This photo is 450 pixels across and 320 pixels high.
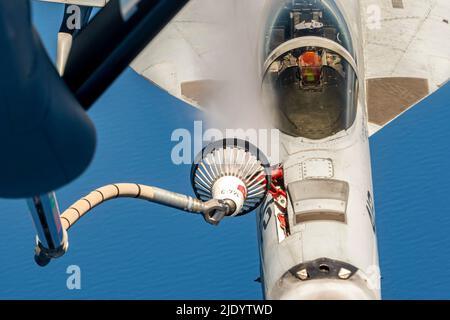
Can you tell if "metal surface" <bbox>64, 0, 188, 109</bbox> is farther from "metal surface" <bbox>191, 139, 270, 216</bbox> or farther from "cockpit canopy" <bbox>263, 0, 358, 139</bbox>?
"cockpit canopy" <bbox>263, 0, 358, 139</bbox>

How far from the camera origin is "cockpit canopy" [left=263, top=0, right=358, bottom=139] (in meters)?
15.5

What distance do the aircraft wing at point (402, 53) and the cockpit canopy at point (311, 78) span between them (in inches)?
123

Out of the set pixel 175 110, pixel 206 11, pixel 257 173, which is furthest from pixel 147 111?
pixel 257 173

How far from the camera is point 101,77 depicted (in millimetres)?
7258

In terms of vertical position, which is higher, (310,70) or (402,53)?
(402,53)

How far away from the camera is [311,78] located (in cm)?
1550

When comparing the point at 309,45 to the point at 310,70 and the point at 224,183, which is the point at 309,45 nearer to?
the point at 310,70

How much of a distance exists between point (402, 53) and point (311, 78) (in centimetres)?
596

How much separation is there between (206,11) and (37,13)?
390 cm

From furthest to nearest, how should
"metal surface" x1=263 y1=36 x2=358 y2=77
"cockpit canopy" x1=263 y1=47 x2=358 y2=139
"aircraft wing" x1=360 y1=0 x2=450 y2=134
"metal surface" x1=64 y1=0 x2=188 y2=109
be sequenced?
"aircraft wing" x1=360 y1=0 x2=450 y2=134 → "metal surface" x1=263 y1=36 x2=358 y2=77 → "cockpit canopy" x1=263 y1=47 x2=358 y2=139 → "metal surface" x1=64 y1=0 x2=188 y2=109

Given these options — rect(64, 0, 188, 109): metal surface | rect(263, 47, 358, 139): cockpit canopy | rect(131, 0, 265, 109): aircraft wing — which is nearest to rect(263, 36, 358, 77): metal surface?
rect(263, 47, 358, 139): cockpit canopy

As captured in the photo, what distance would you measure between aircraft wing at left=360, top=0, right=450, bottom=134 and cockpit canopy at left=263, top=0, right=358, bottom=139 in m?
3.13

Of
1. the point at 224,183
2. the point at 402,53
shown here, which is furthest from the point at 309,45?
the point at 402,53

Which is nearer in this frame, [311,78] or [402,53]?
[311,78]
